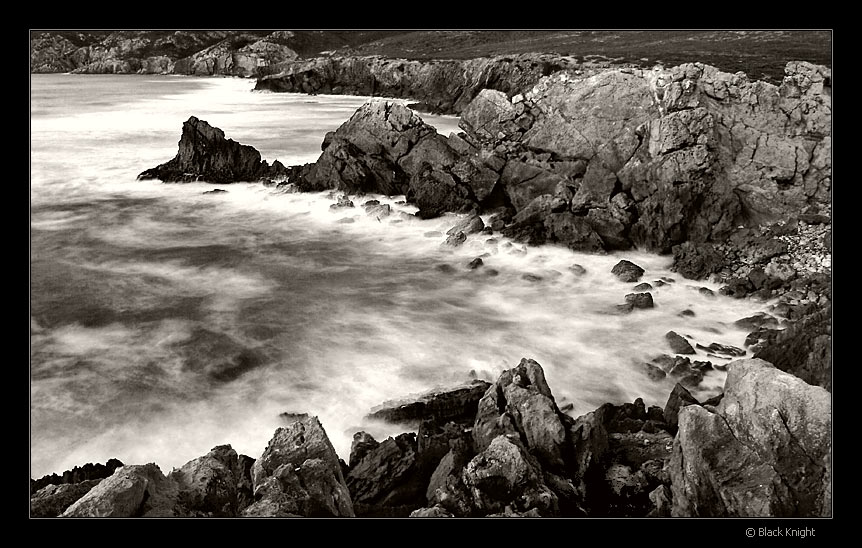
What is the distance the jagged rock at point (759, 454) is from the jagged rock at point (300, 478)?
333 cm

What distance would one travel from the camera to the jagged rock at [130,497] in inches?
216

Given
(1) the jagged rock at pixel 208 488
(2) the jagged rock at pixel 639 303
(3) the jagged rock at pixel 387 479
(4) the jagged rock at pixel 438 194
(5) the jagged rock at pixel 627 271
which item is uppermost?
(4) the jagged rock at pixel 438 194

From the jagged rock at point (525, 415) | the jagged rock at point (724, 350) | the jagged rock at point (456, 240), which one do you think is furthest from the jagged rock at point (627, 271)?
the jagged rock at point (525, 415)

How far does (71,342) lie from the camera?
461 inches

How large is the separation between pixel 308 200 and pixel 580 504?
1608 cm

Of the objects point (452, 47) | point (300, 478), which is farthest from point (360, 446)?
point (452, 47)

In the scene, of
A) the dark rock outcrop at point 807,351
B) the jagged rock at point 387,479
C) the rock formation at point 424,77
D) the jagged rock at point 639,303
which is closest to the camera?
the jagged rock at point 387,479

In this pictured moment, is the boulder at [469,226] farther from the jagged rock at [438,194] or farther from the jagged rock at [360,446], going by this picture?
the jagged rock at [360,446]

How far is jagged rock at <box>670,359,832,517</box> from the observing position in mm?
5695

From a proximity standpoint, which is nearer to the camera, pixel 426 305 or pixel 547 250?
pixel 426 305

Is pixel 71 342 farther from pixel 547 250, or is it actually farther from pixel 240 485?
pixel 547 250

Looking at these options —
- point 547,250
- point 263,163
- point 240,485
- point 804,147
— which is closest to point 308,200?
point 263,163

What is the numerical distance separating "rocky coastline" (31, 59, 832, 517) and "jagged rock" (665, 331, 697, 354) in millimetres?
653

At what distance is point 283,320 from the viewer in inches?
495
